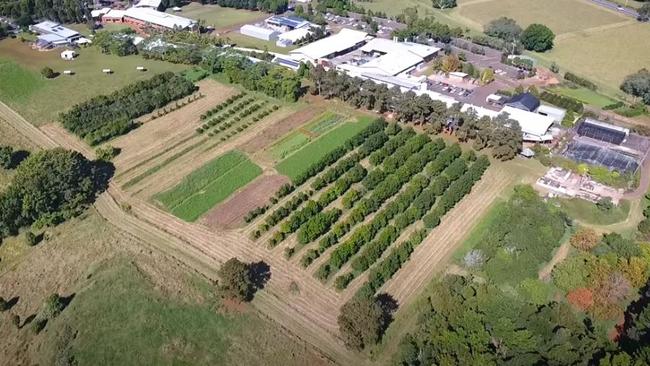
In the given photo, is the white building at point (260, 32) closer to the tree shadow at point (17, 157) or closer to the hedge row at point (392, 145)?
the hedge row at point (392, 145)

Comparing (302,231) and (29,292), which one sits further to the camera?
(302,231)

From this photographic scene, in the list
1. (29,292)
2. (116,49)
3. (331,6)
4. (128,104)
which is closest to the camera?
(29,292)

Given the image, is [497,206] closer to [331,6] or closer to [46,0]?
[331,6]

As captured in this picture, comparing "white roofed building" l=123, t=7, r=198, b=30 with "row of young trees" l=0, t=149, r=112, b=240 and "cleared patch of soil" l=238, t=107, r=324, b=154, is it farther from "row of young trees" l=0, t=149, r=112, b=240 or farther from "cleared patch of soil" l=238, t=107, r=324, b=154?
"row of young trees" l=0, t=149, r=112, b=240

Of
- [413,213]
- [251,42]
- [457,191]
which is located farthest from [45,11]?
[457,191]

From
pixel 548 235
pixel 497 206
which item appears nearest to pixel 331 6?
pixel 497 206
